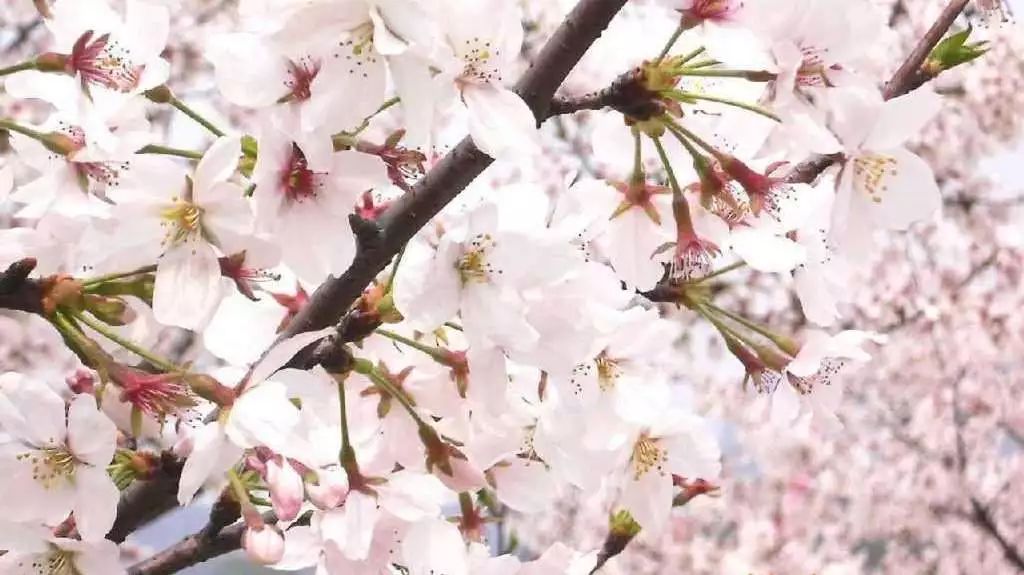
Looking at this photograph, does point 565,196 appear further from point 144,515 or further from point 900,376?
point 900,376

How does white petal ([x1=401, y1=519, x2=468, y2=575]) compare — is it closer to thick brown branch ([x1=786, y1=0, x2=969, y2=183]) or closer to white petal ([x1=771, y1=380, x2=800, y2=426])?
white petal ([x1=771, y1=380, x2=800, y2=426])

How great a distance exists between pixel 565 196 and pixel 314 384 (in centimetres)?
28

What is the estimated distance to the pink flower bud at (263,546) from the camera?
778 mm

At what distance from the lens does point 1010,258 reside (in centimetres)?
447

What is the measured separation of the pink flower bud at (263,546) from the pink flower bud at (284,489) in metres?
0.04

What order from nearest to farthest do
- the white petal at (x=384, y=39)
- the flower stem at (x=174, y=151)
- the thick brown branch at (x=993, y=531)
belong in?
the white petal at (x=384, y=39)
the flower stem at (x=174, y=151)
the thick brown branch at (x=993, y=531)

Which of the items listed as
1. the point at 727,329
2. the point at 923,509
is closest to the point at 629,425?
the point at 727,329

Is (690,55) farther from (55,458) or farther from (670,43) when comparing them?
(55,458)

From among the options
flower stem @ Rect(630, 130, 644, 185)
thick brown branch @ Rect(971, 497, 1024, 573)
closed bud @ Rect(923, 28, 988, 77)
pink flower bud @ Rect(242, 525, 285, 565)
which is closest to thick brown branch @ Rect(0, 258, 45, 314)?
pink flower bud @ Rect(242, 525, 285, 565)

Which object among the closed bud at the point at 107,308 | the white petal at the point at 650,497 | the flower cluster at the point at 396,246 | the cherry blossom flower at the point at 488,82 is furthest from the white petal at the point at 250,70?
the white petal at the point at 650,497

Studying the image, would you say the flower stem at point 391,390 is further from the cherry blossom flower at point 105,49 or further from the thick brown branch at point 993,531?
the thick brown branch at point 993,531

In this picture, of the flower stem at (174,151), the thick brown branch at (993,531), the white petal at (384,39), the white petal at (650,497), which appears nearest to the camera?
the white petal at (384,39)

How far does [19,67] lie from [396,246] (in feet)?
1.20

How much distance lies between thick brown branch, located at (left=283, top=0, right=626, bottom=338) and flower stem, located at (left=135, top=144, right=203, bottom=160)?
0.15 metres
